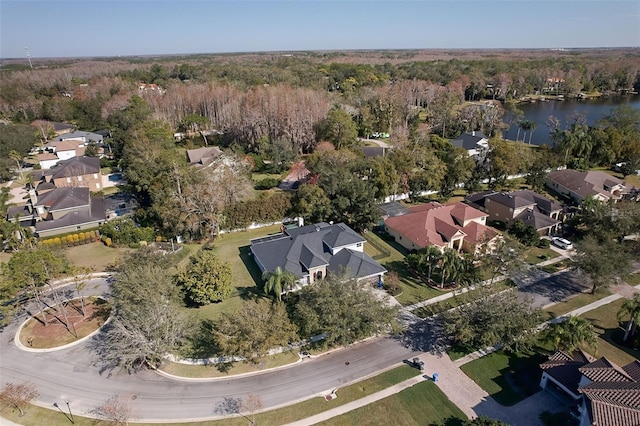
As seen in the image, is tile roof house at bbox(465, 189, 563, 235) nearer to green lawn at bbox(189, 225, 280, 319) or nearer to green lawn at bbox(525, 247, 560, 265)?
green lawn at bbox(525, 247, 560, 265)

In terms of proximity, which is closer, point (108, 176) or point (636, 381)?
point (636, 381)

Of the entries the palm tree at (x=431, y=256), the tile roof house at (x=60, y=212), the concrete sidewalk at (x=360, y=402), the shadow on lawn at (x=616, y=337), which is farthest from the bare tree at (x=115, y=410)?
the shadow on lawn at (x=616, y=337)

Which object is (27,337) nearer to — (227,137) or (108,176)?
(108,176)

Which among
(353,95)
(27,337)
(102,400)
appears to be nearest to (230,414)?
(102,400)

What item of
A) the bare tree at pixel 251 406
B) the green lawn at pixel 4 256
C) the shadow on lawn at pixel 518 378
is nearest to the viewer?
the bare tree at pixel 251 406

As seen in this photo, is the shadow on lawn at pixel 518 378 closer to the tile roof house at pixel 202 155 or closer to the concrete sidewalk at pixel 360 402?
the concrete sidewalk at pixel 360 402
